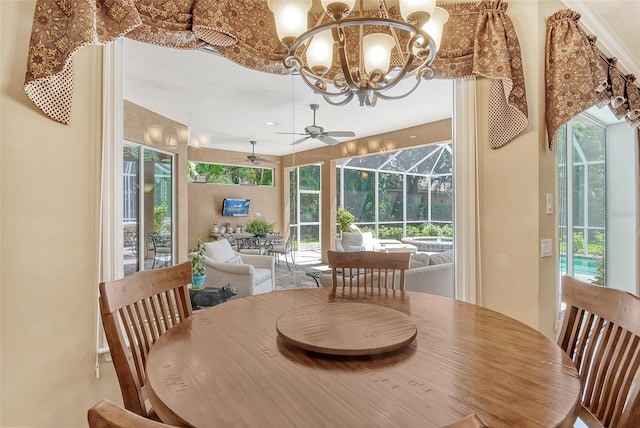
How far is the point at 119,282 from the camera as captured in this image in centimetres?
124

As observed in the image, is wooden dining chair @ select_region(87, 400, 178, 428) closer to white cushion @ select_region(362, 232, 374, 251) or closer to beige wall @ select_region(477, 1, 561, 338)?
beige wall @ select_region(477, 1, 561, 338)

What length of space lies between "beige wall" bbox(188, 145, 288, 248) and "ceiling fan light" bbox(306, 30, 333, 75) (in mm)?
3205

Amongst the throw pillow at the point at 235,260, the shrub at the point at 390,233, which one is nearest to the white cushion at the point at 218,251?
the throw pillow at the point at 235,260

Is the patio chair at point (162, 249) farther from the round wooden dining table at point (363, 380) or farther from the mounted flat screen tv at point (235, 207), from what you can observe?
the round wooden dining table at point (363, 380)

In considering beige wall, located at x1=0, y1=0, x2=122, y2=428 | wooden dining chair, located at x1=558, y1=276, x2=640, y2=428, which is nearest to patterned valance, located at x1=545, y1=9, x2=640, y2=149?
wooden dining chair, located at x1=558, y1=276, x2=640, y2=428

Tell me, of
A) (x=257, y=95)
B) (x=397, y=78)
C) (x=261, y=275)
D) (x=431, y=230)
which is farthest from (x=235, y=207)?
(x=397, y=78)

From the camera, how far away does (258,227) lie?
20.9 ft

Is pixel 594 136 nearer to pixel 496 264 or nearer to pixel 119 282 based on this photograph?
pixel 496 264

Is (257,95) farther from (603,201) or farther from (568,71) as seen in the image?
(603,201)

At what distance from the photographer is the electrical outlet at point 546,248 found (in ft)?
6.84

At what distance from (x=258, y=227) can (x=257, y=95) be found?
9.92 ft

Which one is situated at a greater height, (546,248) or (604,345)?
(546,248)

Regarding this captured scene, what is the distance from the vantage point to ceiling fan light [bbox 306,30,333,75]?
1.70m

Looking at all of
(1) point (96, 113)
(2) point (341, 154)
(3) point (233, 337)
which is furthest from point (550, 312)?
(2) point (341, 154)
